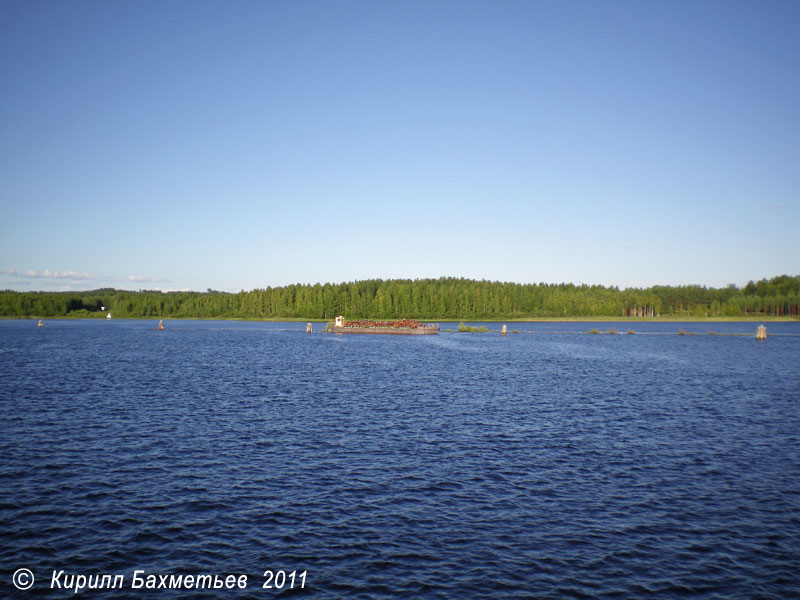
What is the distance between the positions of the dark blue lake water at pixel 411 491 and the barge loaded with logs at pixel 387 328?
109348mm

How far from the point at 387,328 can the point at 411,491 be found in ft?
466

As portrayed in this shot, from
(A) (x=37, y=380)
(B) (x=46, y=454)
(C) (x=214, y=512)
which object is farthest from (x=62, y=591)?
(A) (x=37, y=380)

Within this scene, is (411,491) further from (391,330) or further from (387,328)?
(387,328)

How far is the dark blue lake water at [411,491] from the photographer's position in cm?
1636

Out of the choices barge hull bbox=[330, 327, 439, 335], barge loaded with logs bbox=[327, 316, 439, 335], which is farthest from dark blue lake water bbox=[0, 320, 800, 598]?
barge loaded with logs bbox=[327, 316, 439, 335]

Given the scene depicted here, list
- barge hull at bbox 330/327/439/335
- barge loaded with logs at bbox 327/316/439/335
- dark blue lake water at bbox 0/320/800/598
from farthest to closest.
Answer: barge loaded with logs at bbox 327/316/439/335, barge hull at bbox 330/327/439/335, dark blue lake water at bbox 0/320/800/598

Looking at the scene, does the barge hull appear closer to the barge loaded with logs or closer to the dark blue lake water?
the barge loaded with logs

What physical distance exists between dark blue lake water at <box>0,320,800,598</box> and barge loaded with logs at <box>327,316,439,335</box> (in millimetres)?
109348

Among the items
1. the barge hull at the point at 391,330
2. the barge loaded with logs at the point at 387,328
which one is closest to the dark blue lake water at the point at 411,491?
the barge hull at the point at 391,330

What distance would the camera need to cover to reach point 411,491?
75.6 ft

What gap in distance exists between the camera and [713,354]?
94875mm

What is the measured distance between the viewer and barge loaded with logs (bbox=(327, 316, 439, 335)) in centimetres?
16025

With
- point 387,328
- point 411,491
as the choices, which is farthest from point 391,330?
point 411,491

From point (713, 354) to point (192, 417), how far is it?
87426mm
